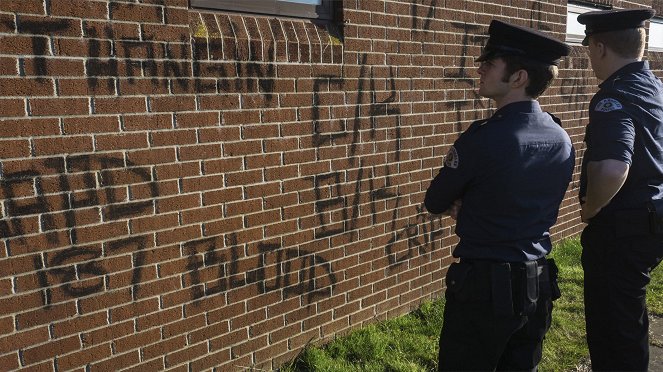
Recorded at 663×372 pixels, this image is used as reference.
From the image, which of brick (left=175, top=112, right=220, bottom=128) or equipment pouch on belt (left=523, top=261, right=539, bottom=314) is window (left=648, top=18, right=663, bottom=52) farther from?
brick (left=175, top=112, right=220, bottom=128)

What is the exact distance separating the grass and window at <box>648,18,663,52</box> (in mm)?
4855

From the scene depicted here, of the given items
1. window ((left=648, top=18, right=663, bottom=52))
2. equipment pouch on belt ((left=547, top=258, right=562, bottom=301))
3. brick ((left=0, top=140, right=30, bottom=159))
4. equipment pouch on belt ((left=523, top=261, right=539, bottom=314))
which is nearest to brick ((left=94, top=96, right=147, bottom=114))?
brick ((left=0, top=140, right=30, bottom=159))

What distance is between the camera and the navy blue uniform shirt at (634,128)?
2594mm

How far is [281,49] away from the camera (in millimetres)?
2984

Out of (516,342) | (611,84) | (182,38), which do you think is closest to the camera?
(516,342)

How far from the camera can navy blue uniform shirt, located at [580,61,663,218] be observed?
259cm

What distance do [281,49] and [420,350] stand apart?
2101 mm

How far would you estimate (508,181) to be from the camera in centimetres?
203

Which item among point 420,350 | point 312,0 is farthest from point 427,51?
point 420,350

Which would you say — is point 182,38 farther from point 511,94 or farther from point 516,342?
point 516,342

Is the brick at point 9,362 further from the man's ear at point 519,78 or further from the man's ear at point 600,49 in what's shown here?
the man's ear at point 600,49

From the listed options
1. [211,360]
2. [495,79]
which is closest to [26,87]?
[211,360]

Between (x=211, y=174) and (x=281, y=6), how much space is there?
1.10 m

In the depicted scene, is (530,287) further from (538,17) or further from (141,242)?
(538,17)
